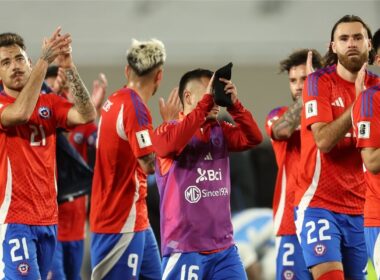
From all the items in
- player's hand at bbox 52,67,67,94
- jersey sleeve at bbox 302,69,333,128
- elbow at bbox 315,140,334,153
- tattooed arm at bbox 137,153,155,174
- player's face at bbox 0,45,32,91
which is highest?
player's face at bbox 0,45,32,91

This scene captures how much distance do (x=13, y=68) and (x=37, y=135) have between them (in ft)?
1.68

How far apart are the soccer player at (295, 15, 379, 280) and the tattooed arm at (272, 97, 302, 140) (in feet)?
2.22

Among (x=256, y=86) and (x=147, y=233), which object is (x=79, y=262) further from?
(x=256, y=86)

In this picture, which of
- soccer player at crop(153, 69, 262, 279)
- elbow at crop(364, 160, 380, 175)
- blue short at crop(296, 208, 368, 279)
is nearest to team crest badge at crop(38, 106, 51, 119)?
soccer player at crop(153, 69, 262, 279)

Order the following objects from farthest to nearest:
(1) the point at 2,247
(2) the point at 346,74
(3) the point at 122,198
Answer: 1. (3) the point at 122,198
2. (2) the point at 346,74
3. (1) the point at 2,247

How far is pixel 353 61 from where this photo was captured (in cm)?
699

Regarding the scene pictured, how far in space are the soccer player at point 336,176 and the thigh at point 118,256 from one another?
1.30 meters

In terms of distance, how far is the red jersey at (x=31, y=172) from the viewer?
7074 millimetres

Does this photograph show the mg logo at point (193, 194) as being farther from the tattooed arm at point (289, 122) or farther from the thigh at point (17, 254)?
the tattooed arm at point (289, 122)

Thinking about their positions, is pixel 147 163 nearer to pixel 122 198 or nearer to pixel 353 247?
pixel 122 198

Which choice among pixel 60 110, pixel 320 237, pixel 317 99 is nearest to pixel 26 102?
pixel 60 110

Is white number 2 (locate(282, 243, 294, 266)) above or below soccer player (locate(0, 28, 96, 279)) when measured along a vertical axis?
below

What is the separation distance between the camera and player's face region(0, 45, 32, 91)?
7.21 meters

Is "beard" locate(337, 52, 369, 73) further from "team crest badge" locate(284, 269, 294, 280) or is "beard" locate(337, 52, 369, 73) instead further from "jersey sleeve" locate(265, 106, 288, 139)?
"team crest badge" locate(284, 269, 294, 280)
